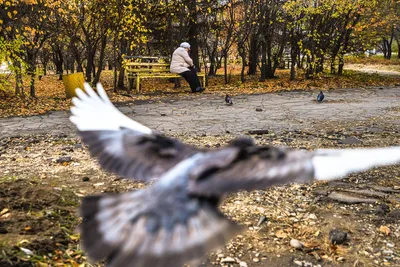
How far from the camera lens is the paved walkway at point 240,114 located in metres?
7.00

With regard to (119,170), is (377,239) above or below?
below

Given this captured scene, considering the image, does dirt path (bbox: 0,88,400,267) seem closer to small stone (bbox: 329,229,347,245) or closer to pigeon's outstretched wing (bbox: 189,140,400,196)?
small stone (bbox: 329,229,347,245)

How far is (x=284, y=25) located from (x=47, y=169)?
12.5 metres

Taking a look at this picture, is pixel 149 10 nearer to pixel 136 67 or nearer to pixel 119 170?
pixel 136 67

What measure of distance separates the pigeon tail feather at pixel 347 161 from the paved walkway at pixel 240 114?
500cm

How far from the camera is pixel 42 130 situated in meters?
6.91

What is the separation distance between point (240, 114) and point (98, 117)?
6149 mm

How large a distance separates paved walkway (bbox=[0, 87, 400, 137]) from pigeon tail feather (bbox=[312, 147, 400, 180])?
4998 mm

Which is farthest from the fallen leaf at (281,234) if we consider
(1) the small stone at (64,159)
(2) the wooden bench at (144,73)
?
(2) the wooden bench at (144,73)

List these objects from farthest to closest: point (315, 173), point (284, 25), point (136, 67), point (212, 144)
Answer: point (284, 25)
point (136, 67)
point (212, 144)
point (315, 173)

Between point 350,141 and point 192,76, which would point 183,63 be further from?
point 350,141

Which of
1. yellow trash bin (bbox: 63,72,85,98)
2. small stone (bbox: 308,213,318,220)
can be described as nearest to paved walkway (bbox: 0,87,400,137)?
yellow trash bin (bbox: 63,72,85,98)

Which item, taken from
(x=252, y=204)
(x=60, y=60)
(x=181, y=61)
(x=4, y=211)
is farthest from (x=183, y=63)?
(x=60, y=60)

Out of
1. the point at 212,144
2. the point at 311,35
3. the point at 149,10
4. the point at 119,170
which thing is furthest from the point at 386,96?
the point at 119,170
